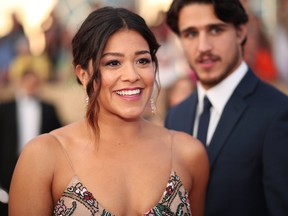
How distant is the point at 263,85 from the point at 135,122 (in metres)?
0.95

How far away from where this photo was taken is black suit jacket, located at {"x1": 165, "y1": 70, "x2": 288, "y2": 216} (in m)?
3.62

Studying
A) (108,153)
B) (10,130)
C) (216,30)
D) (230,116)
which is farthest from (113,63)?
(10,130)

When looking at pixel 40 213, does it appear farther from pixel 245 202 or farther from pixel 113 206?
pixel 245 202

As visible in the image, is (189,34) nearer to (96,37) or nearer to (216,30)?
(216,30)

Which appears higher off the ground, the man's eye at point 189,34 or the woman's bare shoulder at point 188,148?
the man's eye at point 189,34

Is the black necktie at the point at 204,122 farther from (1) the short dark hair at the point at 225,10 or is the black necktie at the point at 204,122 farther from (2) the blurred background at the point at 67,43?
(2) the blurred background at the point at 67,43

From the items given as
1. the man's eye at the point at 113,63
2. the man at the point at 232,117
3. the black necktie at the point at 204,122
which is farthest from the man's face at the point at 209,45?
the man's eye at the point at 113,63

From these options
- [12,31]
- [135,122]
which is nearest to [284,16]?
[12,31]

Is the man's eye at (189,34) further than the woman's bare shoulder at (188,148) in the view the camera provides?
Yes

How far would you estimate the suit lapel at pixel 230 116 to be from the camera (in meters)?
3.88

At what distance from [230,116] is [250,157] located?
1.05 ft

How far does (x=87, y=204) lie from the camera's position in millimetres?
3215

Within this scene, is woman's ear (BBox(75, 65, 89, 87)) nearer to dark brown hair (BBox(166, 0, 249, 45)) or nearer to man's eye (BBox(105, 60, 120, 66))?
man's eye (BBox(105, 60, 120, 66))

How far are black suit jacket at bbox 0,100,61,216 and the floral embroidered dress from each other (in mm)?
4998
